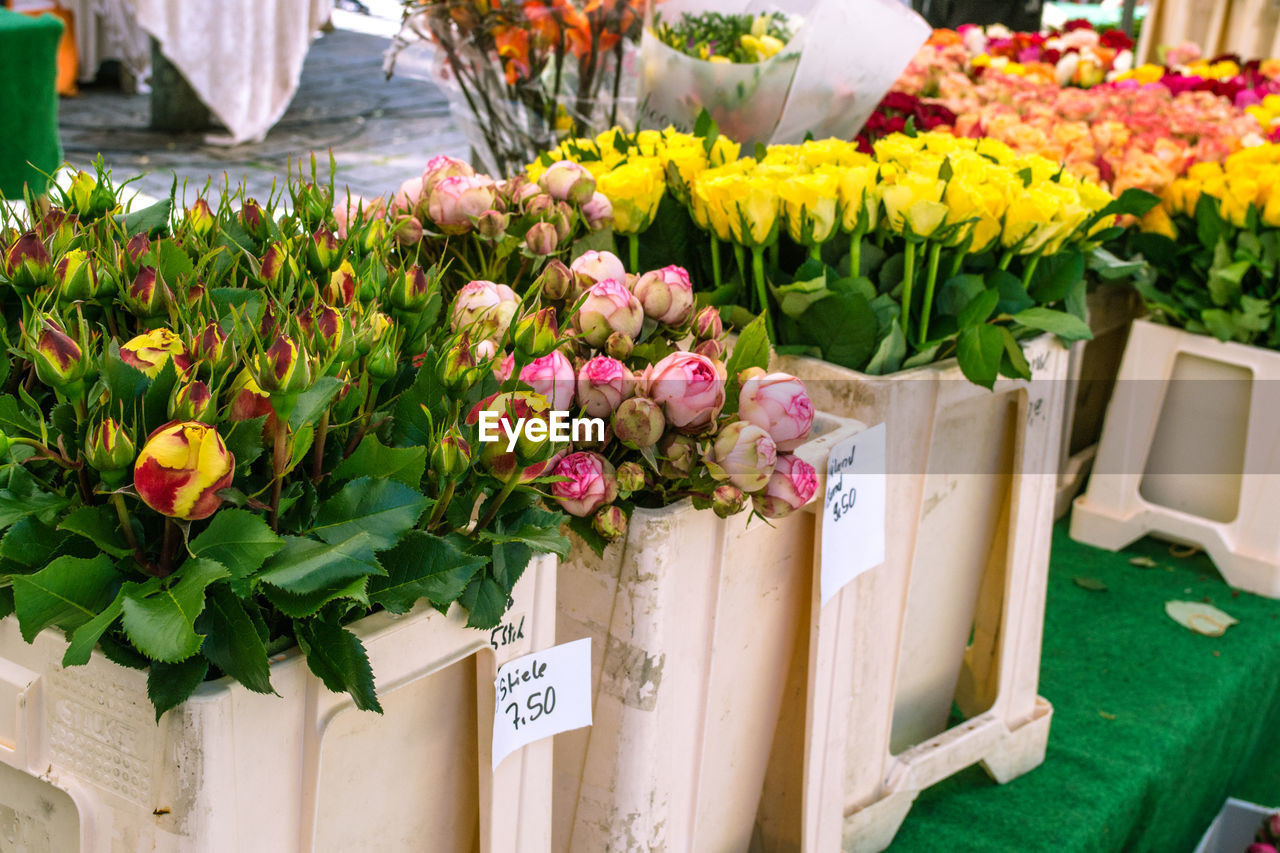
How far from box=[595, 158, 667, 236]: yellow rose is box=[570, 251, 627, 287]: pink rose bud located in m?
0.15

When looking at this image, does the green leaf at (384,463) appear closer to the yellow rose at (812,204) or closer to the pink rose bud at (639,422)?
the pink rose bud at (639,422)

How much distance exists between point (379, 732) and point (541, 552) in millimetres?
114

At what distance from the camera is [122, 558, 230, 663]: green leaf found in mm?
411

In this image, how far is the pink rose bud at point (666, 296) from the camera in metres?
0.71

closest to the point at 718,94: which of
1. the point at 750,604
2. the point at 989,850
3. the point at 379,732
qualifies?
the point at 750,604

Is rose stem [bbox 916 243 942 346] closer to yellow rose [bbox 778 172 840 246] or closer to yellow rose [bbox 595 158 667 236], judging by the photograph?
yellow rose [bbox 778 172 840 246]

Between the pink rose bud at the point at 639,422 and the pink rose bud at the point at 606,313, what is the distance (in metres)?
0.06

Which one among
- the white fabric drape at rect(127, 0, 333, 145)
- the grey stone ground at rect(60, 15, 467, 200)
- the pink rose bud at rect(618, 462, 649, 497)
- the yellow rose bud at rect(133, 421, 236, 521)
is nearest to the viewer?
the yellow rose bud at rect(133, 421, 236, 521)

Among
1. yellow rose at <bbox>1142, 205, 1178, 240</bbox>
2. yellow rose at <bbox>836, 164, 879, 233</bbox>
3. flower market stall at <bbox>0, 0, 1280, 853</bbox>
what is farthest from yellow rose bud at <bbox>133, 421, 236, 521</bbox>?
yellow rose at <bbox>1142, 205, 1178, 240</bbox>

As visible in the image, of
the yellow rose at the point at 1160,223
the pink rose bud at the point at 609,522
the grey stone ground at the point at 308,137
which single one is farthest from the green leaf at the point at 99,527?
the grey stone ground at the point at 308,137

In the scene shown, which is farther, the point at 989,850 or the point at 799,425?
the point at 989,850

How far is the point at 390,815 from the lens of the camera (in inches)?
22.8

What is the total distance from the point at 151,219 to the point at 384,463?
0.32 m

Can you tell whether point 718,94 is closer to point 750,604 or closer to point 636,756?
point 750,604
